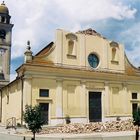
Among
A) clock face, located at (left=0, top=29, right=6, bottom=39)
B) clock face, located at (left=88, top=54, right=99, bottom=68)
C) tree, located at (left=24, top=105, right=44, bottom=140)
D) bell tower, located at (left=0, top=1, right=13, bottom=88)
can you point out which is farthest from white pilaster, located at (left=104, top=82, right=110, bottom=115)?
clock face, located at (left=0, top=29, right=6, bottom=39)

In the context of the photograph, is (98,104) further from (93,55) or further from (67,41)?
(67,41)

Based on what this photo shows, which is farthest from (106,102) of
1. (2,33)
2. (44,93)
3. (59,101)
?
(2,33)

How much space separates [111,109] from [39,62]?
10.2m

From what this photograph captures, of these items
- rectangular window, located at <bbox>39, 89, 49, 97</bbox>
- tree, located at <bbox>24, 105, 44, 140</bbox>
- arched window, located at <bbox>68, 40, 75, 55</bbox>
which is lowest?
tree, located at <bbox>24, 105, 44, 140</bbox>

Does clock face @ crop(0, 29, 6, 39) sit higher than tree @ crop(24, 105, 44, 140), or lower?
higher

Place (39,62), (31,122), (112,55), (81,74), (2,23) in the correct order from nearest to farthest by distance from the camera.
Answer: (31,122), (39,62), (81,74), (112,55), (2,23)

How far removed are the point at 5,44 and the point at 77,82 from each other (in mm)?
29710

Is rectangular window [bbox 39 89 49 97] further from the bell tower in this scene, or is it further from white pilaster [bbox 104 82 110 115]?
the bell tower

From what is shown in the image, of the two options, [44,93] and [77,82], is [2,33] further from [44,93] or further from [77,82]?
[44,93]

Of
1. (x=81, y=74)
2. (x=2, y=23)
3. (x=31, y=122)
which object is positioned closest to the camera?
(x=31, y=122)

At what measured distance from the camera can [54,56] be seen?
33.8 meters

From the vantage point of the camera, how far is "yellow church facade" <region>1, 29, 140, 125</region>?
105ft

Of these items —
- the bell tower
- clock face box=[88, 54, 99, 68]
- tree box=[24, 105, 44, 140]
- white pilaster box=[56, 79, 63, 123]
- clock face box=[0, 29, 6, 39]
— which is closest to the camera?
tree box=[24, 105, 44, 140]

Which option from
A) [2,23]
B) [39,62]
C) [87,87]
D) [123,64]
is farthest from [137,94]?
[2,23]
